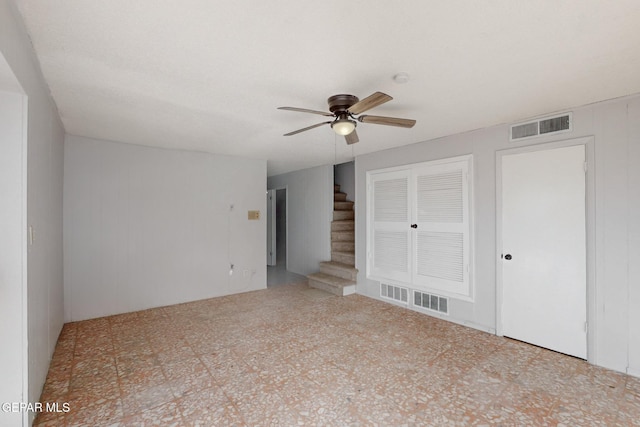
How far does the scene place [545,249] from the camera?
3.08m

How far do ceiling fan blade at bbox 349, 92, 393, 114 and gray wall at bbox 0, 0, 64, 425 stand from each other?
1995mm

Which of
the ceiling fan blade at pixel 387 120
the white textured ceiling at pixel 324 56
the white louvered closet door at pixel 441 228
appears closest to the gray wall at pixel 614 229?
the white textured ceiling at pixel 324 56

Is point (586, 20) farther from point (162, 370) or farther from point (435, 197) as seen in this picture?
point (162, 370)

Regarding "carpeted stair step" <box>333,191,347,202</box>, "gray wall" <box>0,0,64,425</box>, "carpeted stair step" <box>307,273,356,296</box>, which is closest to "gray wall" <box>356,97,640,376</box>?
"carpeted stair step" <box>307,273,356,296</box>

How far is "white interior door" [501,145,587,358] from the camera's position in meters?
2.88

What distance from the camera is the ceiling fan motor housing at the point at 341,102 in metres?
2.41

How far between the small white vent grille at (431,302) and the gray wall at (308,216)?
7.36ft

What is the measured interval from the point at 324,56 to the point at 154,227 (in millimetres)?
3800

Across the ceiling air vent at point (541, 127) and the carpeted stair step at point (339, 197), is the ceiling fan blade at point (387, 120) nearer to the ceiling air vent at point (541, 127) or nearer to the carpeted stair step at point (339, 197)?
the ceiling air vent at point (541, 127)

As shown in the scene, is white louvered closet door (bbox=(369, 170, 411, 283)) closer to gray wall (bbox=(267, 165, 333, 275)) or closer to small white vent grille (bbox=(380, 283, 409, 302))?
small white vent grille (bbox=(380, 283, 409, 302))

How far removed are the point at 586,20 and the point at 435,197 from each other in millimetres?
2612

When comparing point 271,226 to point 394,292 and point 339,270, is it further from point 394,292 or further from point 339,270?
point 394,292

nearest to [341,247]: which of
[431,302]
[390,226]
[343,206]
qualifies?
[343,206]

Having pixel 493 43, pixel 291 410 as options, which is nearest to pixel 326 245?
pixel 291 410
